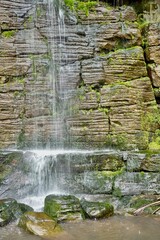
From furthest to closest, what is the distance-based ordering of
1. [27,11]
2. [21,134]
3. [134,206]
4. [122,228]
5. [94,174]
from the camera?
[27,11]
[21,134]
[94,174]
[134,206]
[122,228]

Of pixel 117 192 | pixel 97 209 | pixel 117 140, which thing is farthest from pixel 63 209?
pixel 117 140

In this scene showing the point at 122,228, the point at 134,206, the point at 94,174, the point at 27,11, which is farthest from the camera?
the point at 27,11

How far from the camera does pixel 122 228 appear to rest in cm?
607

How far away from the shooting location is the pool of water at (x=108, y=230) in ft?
18.5

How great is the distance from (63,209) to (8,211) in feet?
3.77

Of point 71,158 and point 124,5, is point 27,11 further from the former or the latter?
point 71,158

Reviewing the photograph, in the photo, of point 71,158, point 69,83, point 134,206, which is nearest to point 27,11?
point 69,83

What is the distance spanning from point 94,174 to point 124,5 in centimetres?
578

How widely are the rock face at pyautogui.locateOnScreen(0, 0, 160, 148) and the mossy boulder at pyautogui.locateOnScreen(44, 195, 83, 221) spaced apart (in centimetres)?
261

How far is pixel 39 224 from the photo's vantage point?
19.5ft

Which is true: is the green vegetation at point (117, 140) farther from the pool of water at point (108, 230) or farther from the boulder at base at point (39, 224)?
the boulder at base at point (39, 224)

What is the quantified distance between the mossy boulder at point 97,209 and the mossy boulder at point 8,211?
1.39 m

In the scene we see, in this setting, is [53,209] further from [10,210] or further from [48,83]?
[48,83]

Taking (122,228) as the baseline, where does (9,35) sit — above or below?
above
